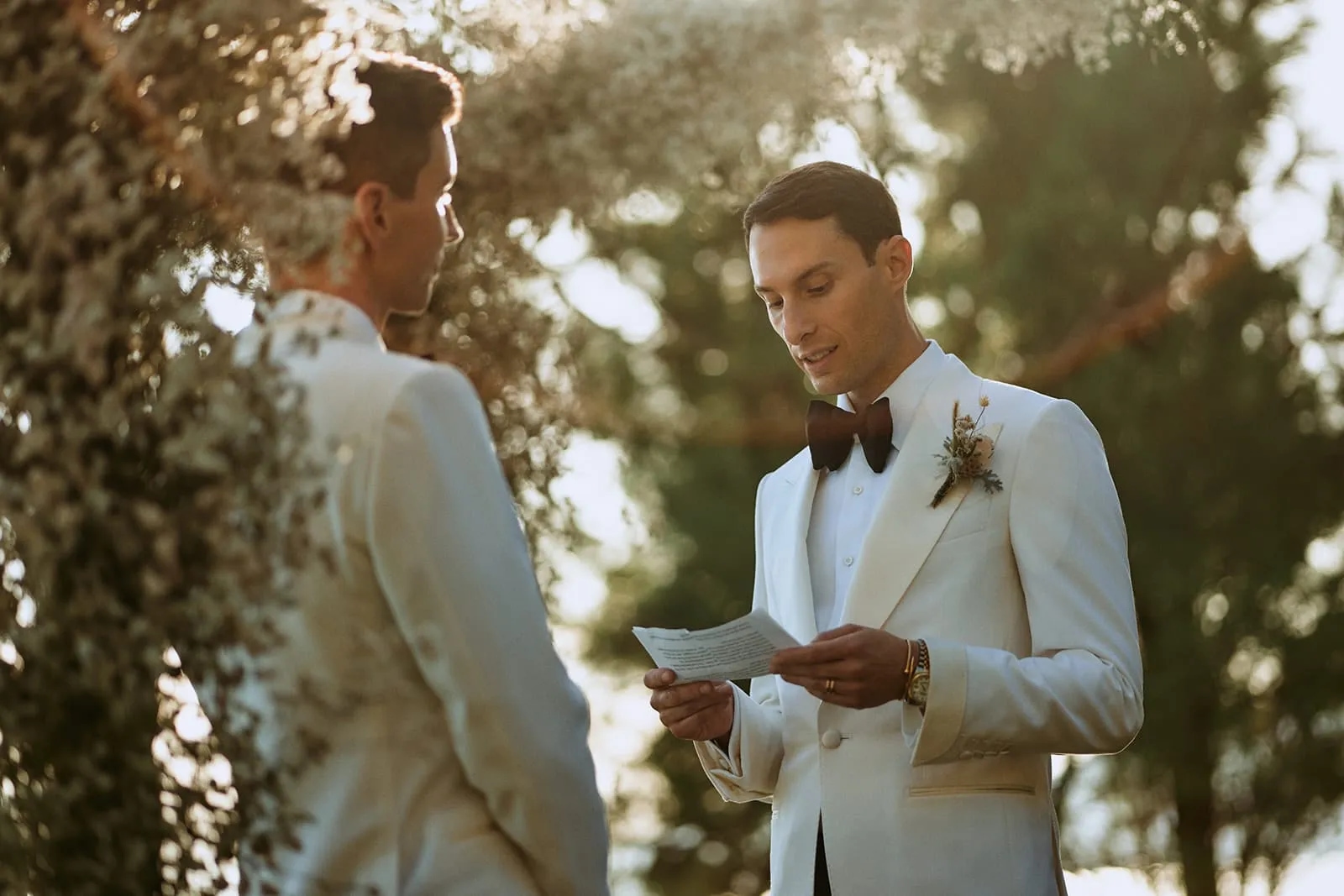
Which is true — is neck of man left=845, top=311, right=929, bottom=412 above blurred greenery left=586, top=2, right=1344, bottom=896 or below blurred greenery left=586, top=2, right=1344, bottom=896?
above

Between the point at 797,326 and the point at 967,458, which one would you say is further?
the point at 797,326

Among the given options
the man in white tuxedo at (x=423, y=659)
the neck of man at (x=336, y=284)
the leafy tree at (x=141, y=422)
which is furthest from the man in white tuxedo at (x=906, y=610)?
the leafy tree at (x=141, y=422)

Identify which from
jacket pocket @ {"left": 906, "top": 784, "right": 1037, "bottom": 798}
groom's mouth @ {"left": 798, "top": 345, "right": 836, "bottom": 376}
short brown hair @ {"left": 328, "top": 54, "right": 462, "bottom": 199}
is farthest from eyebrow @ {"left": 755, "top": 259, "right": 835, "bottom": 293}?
short brown hair @ {"left": 328, "top": 54, "right": 462, "bottom": 199}

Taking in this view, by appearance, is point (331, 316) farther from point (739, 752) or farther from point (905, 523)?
point (739, 752)

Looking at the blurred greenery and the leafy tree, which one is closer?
the leafy tree

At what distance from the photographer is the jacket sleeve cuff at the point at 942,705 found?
2398 mm

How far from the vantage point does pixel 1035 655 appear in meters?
2.52

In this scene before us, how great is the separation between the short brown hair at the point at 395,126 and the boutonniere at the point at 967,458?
46.1 inches

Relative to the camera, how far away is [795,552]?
289 centimetres

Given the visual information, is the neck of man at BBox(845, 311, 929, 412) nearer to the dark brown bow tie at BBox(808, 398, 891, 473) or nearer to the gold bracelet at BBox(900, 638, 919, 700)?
the dark brown bow tie at BBox(808, 398, 891, 473)

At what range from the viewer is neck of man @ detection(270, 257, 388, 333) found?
162 cm

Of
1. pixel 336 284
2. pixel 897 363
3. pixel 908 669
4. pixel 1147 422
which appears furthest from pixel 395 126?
pixel 1147 422

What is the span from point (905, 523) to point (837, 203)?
26.3 inches

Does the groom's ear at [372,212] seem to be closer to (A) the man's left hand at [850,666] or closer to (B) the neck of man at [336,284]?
(B) the neck of man at [336,284]
